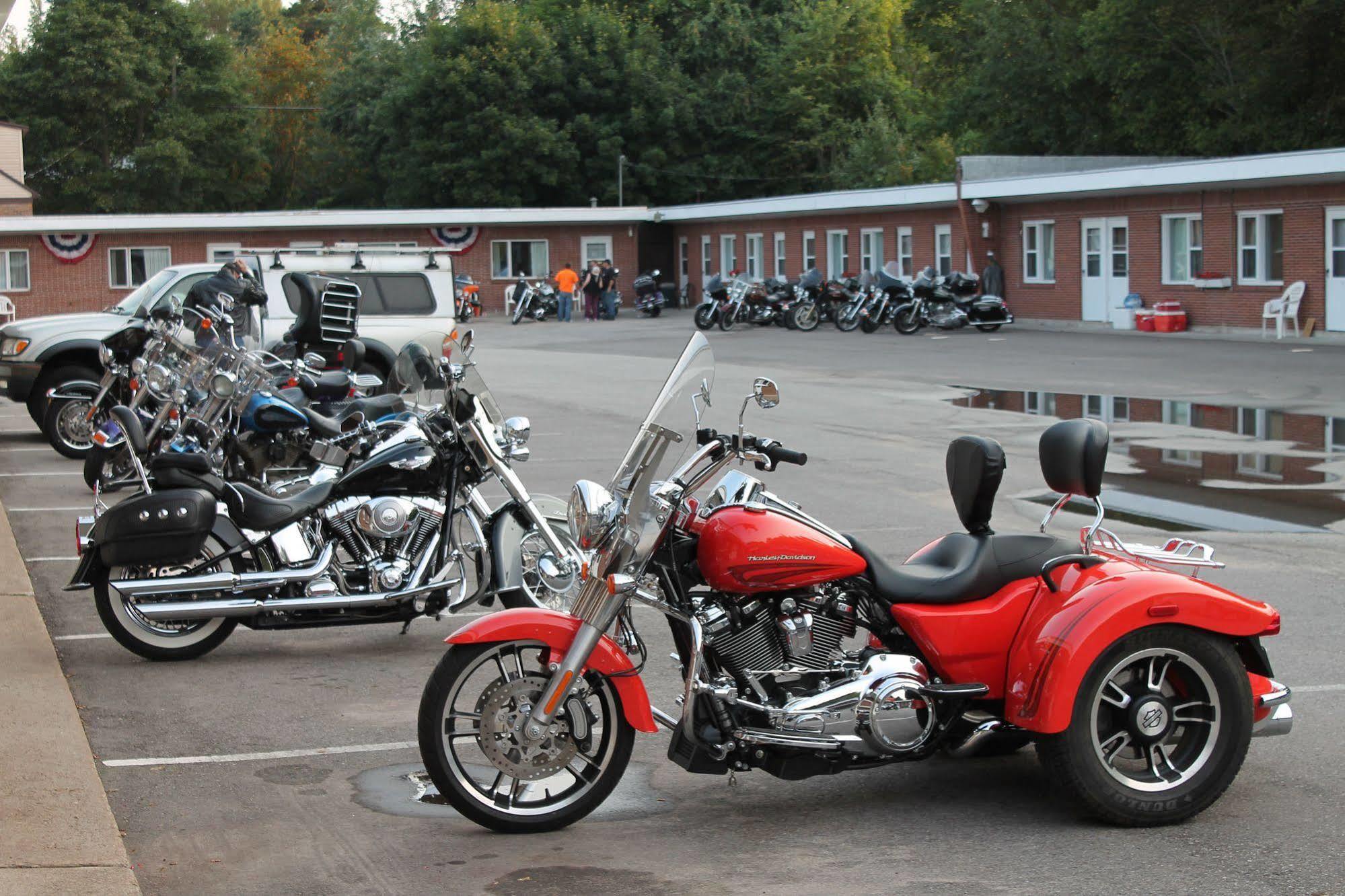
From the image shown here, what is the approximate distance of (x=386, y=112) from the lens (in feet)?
213

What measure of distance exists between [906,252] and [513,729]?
131ft

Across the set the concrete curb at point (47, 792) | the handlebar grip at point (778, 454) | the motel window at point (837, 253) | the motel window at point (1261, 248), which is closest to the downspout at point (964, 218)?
the motel window at point (837, 253)

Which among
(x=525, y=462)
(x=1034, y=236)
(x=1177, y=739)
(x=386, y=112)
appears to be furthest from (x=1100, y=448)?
(x=386, y=112)

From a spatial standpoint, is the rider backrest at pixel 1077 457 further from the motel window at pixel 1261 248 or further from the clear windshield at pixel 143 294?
the motel window at pixel 1261 248

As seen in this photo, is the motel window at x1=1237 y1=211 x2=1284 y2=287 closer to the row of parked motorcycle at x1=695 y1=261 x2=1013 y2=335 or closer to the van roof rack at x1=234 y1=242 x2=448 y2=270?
the row of parked motorcycle at x1=695 y1=261 x2=1013 y2=335

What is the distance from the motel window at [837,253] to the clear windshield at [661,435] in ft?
136

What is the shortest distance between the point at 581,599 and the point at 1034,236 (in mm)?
35887

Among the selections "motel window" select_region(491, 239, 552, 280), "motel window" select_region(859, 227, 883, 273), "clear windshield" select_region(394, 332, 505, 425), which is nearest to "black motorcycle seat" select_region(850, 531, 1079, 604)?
"clear windshield" select_region(394, 332, 505, 425)

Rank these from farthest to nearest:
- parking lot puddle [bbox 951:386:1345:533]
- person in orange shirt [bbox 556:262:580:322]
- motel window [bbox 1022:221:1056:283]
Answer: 1. person in orange shirt [bbox 556:262:580:322]
2. motel window [bbox 1022:221:1056:283]
3. parking lot puddle [bbox 951:386:1345:533]

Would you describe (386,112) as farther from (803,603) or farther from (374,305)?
(803,603)

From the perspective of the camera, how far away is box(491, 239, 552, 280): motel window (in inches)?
2135

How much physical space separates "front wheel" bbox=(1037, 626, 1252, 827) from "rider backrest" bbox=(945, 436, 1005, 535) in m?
0.66

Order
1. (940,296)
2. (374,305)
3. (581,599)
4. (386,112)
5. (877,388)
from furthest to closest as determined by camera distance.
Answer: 1. (386,112)
2. (940,296)
3. (877,388)
4. (374,305)
5. (581,599)

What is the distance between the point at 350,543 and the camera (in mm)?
7660
